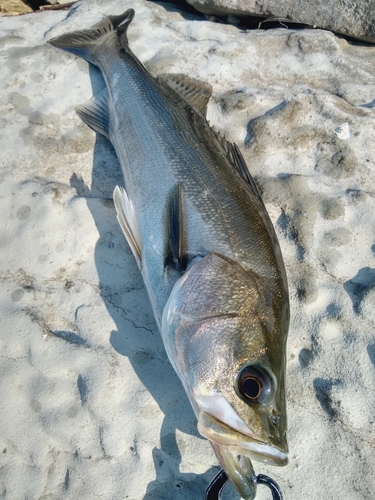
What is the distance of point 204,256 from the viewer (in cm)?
265

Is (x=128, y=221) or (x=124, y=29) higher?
(x=124, y=29)

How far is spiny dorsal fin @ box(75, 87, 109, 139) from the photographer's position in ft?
12.6

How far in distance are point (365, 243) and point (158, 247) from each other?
1505mm

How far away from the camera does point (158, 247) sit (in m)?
2.88

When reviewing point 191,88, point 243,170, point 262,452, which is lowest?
point 262,452

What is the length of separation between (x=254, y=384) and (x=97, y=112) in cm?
277

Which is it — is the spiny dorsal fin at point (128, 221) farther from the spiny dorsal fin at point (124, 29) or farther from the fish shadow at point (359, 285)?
the spiny dorsal fin at point (124, 29)

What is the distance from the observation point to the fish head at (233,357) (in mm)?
2129

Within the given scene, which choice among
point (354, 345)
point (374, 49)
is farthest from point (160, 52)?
point (354, 345)

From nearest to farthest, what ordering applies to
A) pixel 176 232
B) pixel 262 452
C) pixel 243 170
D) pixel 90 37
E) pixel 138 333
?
pixel 262 452, pixel 176 232, pixel 138 333, pixel 243 170, pixel 90 37

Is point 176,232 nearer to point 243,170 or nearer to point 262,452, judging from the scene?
point 243,170

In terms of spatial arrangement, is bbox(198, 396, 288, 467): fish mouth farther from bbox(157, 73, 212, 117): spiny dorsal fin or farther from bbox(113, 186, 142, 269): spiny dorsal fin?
bbox(157, 73, 212, 117): spiny dorsal fin

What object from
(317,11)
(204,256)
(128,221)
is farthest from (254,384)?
(317,11)

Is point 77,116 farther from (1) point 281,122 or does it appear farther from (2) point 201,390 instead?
(2) point 201,390
